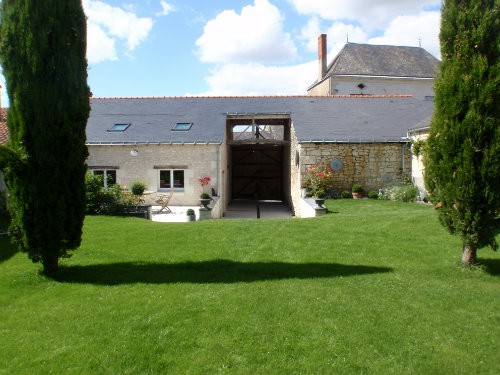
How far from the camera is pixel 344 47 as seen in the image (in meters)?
29.7

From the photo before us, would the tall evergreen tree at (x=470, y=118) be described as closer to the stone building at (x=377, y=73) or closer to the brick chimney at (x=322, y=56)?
the stone building at (x=377, y=73)

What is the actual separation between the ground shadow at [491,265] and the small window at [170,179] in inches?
466

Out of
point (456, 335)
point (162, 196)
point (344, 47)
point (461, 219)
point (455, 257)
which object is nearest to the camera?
point (456, 335)

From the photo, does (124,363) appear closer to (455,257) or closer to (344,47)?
(455,257)

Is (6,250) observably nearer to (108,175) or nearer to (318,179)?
(108,175)

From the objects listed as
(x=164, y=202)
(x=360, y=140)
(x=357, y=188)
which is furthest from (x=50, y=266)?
(x=360, y=140)

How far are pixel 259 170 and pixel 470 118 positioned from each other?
667 inches

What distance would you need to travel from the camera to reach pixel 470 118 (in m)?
4.98

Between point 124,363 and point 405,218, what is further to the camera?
point 405,218

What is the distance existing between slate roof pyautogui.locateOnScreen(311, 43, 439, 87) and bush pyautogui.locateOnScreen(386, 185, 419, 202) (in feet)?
51.8

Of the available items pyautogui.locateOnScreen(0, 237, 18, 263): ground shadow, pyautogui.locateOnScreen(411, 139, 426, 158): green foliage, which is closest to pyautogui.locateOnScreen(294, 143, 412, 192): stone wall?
pyautogui.locateOnScreen(411, 139, 426, 158): green foliage

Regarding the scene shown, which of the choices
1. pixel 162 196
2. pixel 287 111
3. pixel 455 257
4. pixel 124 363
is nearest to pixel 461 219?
pixel 455 257

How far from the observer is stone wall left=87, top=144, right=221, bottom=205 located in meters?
15.5

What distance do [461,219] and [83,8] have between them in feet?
20.5
